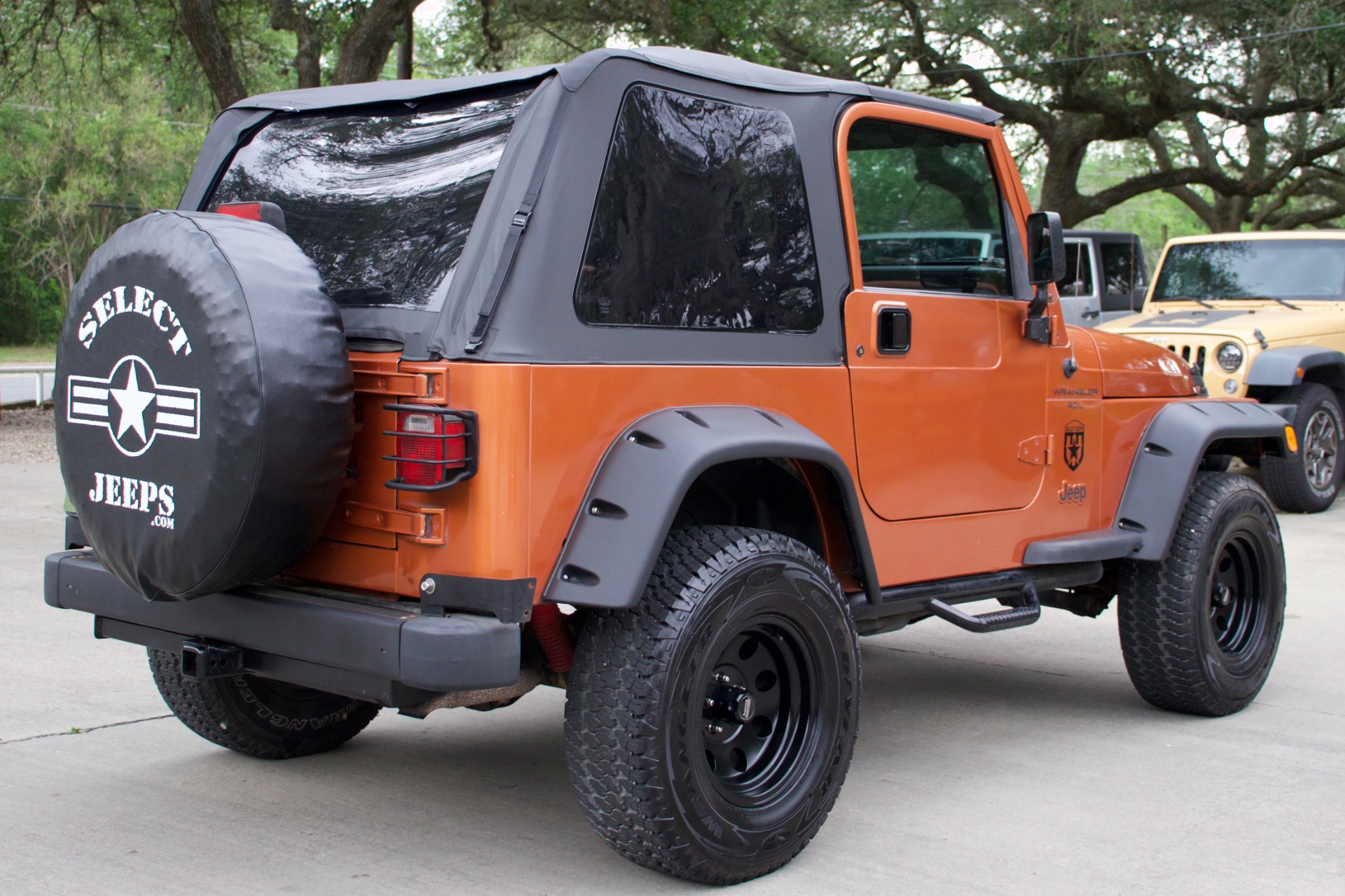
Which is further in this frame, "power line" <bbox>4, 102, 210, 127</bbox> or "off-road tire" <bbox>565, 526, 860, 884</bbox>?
"power line" <bbox>4, 102, 210, 127</bbox>

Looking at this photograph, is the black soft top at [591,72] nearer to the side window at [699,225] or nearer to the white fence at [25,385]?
the side window at [699,225]

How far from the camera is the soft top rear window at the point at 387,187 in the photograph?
337 cm

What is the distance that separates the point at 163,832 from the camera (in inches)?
148

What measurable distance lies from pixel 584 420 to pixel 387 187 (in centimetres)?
92

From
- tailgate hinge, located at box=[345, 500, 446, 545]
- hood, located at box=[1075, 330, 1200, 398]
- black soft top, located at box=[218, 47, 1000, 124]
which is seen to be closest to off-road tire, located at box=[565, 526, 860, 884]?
tailgate hinge, located at box=[345, 500, 446, 545]

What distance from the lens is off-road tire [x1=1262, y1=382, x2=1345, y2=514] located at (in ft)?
33.5

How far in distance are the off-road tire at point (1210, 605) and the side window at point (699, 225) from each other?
1.84 m

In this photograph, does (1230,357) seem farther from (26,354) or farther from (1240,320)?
(26,354)

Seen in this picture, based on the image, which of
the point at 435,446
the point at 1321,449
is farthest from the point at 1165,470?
the point at 1321,449

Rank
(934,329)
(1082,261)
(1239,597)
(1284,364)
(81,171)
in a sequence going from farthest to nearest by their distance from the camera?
(81,171) → (1082,261) → (1284,364) → (1239,597) → (934,329)

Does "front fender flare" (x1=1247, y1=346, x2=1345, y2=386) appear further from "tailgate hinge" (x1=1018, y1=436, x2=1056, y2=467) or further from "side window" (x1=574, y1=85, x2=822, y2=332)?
"side window" (x1=574, y1=85, x2=822, y2=332)

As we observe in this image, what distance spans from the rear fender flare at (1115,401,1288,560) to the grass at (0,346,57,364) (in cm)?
2971

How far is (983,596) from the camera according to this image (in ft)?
14.3

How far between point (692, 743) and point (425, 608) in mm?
713
